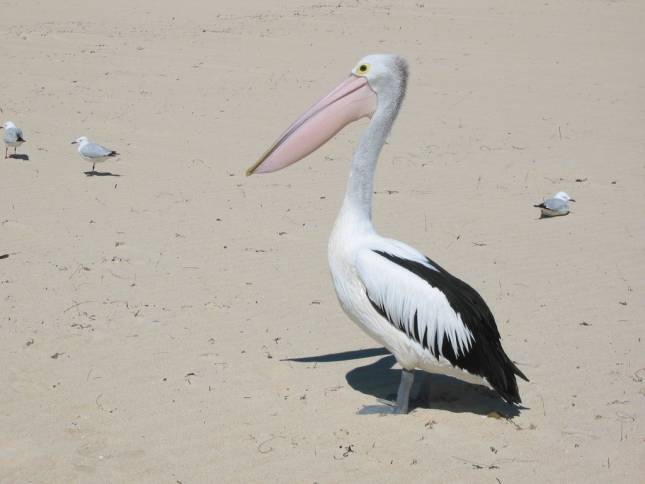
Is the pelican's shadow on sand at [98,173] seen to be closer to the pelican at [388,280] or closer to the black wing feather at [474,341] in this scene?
the pelican at [388,280]

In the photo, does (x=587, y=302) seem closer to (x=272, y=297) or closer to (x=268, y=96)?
(x=272, y=297)

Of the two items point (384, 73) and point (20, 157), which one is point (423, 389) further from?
point (20, 157)

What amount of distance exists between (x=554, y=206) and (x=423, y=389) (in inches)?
140

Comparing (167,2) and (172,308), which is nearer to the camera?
(172,308)

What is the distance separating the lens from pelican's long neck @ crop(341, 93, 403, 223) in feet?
14.7

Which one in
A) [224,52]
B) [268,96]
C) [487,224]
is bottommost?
[487,224]

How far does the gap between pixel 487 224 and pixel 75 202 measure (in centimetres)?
367

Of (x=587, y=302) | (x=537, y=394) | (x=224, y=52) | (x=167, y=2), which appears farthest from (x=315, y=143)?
(x=167, y=2)

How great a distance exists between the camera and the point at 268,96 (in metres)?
12.7

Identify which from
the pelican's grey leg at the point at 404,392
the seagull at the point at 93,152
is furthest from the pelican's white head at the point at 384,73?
the seagull at the point at 93,152

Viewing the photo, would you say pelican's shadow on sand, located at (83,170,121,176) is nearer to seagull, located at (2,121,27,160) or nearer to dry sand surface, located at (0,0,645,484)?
dry sand surface, located at (0,0,645,484)

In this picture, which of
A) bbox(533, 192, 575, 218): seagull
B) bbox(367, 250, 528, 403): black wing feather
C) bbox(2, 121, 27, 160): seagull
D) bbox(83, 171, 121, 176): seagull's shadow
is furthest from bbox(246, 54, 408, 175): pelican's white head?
bbox(2, 121, 27, 160): seagull

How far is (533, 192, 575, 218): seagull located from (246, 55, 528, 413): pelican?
136 inches

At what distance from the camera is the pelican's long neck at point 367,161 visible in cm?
448
